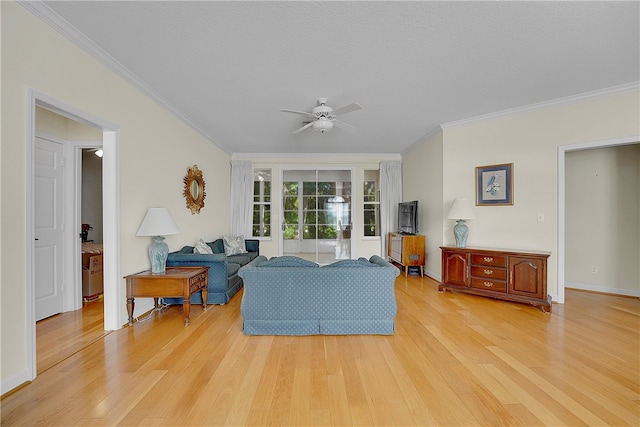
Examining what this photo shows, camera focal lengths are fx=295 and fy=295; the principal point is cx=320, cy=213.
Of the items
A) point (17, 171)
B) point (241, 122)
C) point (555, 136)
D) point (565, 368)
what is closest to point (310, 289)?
point (565, 368)

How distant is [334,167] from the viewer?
23.9 ft

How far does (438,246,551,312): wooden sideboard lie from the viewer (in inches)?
151

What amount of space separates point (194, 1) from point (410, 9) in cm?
159

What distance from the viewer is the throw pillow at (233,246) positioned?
18.8ft

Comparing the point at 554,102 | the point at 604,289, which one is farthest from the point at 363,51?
the point at 604,289

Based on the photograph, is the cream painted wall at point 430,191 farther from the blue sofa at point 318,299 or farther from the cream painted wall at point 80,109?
the cream painted wall at point 80,109

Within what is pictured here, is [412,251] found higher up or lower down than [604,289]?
higher up

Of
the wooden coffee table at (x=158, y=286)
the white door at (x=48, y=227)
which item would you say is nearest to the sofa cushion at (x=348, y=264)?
the wooden coffee table at (x=158, y=286)

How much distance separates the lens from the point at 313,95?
3.73 meters

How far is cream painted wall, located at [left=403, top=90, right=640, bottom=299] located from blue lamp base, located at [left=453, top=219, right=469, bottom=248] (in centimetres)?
30

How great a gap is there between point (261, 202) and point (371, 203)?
2746 millimetres

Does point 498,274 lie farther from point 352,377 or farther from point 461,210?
point 352,377

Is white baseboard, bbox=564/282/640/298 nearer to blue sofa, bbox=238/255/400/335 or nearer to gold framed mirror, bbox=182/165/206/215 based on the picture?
blue sofa, bbox=238/255/400/335

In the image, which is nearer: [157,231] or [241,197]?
[157,231]
